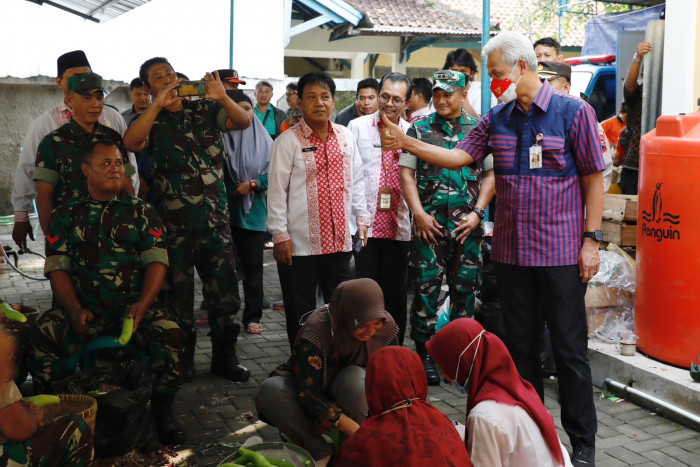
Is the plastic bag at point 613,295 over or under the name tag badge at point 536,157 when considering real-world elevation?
under

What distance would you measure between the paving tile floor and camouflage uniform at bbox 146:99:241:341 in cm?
51

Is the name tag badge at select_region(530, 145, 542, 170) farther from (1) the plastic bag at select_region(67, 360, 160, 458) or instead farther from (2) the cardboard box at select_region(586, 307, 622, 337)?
(1) the plastic bag at select_region(67, 360, 160, 458)

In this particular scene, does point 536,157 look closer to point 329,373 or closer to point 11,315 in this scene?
point 329,373

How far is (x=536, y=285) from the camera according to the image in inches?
167

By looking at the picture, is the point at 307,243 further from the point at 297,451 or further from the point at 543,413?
the point at 543,413

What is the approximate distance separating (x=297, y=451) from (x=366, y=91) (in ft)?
14.1

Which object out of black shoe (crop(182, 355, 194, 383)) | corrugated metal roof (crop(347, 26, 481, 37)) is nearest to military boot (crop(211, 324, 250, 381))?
black shoe (crop(182, 355, 194, 383))

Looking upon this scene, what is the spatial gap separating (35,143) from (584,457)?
163 inches

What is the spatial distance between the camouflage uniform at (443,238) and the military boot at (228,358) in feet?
4.12

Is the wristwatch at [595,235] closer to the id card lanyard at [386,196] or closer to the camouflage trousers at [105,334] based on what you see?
the id card lanyard at [386,196]

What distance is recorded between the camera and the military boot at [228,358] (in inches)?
212

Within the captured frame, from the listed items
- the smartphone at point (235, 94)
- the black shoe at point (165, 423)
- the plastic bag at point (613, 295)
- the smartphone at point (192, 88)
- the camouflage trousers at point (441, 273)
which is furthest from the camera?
the smartphone at point (235, 94)

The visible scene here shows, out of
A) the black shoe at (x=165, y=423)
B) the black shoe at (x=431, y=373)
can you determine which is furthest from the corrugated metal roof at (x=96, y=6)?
the black shoe at (x=431, y=373)

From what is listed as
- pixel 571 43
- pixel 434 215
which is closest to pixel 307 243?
pixel 434 215
